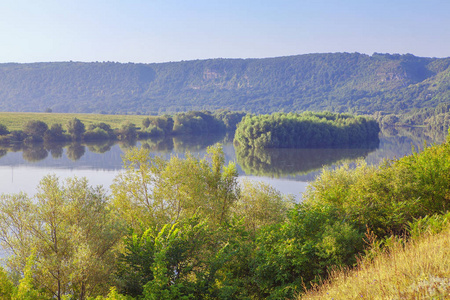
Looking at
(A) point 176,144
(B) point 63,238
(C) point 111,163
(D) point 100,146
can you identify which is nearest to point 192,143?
(A) point 176,144

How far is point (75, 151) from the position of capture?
76188 mm

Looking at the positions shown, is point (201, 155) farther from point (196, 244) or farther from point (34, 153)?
point (196, 244)

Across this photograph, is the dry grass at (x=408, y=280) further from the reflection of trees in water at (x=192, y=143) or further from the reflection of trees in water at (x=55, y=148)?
the reflection of trees in water at (x=55, y=148)

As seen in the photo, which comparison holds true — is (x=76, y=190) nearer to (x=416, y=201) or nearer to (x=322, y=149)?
(x=416, y=201)

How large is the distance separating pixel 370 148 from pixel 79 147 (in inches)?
2457

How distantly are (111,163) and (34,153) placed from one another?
20.4 meters

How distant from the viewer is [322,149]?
83.6m

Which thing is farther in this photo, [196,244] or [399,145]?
[399,145]

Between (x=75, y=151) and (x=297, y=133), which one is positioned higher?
(x=297, y=133)

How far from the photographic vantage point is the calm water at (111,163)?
4611cm

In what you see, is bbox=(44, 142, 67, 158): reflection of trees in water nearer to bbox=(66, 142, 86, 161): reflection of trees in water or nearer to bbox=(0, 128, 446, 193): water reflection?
bbox=(0, 128, 446, 193): water reflection

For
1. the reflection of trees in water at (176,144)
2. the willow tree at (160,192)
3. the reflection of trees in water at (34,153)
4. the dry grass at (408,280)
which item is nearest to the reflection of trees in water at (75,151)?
the reflection of trees in water at (34,153)

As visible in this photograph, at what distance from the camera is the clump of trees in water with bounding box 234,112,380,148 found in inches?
3489

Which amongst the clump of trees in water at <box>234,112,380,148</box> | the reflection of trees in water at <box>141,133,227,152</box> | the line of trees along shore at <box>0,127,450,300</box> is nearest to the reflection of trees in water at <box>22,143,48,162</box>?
the reflection of trees in water at <box>141,133,227,152</box>
